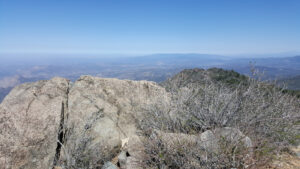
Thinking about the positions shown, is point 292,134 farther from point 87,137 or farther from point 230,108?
point 87,137

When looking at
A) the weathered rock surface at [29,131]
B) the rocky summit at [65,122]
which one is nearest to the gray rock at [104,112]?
the rocky summit at [65,122]

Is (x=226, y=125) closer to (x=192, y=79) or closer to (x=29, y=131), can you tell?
(x=192, y=79)

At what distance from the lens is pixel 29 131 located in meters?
4.13

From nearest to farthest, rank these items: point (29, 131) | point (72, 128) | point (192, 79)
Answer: point (29, 131), point (72, 128), point (192, 79)

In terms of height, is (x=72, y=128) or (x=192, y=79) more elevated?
(x=192, y=79)

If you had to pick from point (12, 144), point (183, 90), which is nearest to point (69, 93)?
point (12, 144)

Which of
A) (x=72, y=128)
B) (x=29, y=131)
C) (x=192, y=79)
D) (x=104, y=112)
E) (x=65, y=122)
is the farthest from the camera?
(x=192, y=79)

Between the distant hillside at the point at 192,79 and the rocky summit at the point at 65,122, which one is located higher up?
the distant hillside at the point at 192,79

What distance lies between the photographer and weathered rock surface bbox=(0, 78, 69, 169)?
12.7 ft

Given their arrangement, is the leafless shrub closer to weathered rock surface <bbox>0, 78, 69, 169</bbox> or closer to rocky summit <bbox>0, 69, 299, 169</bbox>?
rocky summit <bbox>0, 69, 299, 169</bbox>

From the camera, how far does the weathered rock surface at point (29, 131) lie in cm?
386

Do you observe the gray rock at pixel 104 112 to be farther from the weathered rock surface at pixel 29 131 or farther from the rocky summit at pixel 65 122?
the weathered rock surface at pixel 29 131

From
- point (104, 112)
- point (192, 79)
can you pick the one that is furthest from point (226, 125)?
point (104, 112)

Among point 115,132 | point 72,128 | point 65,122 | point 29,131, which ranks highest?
point 29,131
